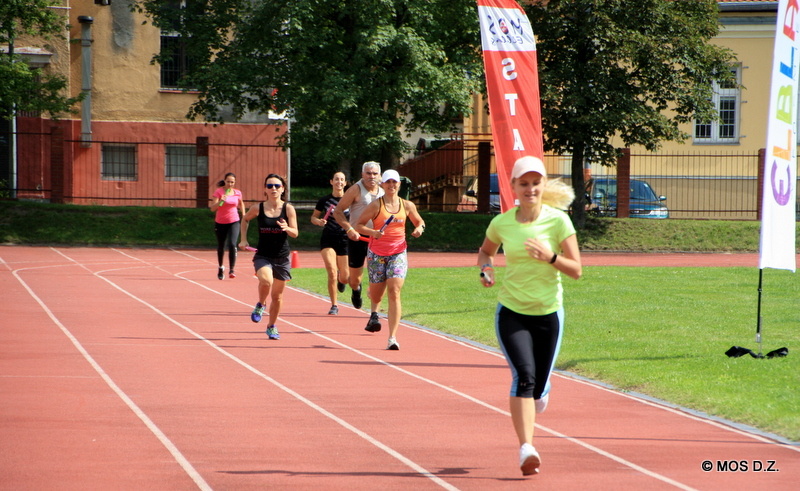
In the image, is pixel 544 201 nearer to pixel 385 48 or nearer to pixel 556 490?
pixel 556 490

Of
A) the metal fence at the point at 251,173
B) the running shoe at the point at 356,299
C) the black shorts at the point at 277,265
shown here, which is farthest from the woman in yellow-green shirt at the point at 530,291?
the metal fence at the point at 251,173

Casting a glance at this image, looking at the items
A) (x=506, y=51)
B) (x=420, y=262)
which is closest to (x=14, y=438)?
(x=506, y=51)

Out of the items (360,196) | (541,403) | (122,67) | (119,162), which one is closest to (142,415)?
(541,403)

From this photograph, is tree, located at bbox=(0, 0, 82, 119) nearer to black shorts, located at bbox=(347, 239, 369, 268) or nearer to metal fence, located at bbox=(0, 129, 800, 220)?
metal fence, located at bbox=(0, 129, 800, 220)

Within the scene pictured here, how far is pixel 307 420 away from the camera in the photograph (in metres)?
7.78

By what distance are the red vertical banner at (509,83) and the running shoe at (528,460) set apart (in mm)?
5472

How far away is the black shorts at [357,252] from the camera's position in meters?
13.8

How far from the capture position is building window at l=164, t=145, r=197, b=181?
35.9 m

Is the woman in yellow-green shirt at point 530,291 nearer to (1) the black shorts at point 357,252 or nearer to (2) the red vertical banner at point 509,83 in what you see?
(2) the red vertical banner at point 509,83

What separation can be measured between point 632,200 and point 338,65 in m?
10.9

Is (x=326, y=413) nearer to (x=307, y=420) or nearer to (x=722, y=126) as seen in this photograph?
(x=307, y=420)

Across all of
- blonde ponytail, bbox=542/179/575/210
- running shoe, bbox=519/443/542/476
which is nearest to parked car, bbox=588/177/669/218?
blonde ponytail, bbox=542/179/575/210

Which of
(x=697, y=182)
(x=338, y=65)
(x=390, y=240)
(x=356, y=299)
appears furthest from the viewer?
(x=697, y=182)

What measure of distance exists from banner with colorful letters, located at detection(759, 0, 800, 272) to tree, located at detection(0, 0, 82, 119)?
73.4ft
